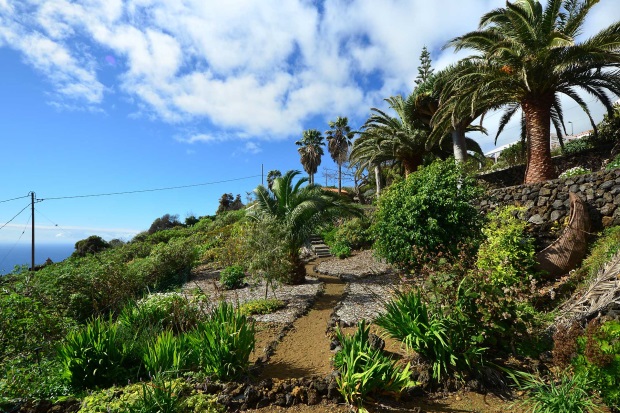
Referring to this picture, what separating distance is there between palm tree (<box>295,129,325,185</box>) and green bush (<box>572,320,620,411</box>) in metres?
43.1

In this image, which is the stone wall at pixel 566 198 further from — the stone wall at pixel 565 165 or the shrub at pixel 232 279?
the shrub at pixel 232 279

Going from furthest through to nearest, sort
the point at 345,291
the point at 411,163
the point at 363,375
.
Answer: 1. the point at 411,163
2. the point at 345,291
3. the point at 363,375

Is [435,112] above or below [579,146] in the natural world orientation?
above

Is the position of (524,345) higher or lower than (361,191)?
lower

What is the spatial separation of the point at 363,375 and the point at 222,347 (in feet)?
6.31

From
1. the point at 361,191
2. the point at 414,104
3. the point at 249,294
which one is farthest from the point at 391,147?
the point at 361,191

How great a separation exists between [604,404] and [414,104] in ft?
57.0

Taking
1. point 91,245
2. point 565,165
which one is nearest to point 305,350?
point 565,165

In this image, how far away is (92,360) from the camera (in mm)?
4469

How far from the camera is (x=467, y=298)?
4.41 metres

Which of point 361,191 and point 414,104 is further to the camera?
point 361,191

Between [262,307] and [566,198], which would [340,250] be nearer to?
[262,307]

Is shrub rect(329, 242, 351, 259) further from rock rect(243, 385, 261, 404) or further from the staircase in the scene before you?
rock rect(243, 385, 261, 404)

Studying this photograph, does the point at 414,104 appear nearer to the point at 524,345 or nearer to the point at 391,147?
the point at 391,147
